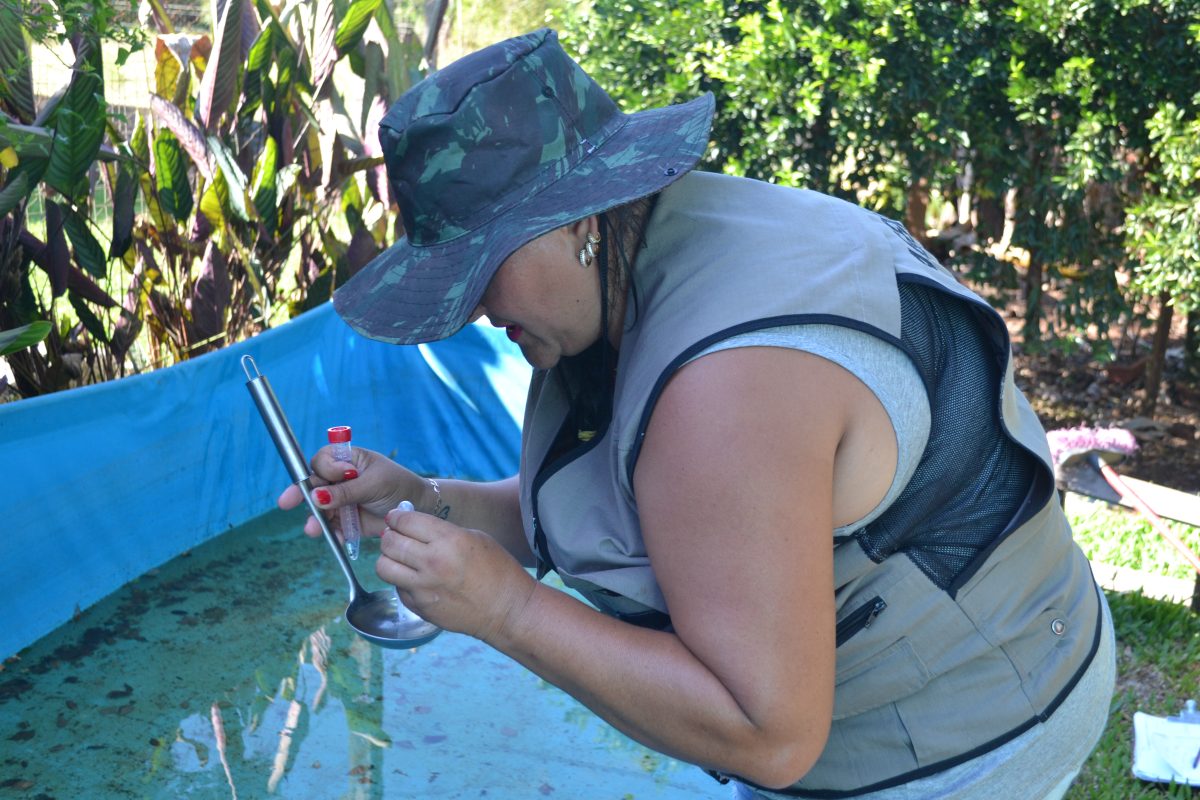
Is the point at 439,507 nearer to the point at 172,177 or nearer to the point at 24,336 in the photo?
the point at 24,336

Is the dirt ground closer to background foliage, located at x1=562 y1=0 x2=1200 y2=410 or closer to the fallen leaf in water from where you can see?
background foliage, located at x1=562 y1=0 x2=1200 y2=410

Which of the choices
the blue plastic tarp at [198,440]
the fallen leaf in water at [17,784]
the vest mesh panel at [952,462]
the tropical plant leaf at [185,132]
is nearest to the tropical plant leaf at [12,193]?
the blue plastic tarp at [198,440]

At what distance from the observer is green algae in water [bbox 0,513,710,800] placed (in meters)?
2.69

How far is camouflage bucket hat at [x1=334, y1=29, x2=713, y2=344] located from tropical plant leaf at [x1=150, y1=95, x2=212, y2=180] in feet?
10.2

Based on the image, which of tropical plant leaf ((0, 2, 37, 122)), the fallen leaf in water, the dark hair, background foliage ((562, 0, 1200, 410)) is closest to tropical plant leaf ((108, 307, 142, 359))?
tropical plant leaf ((0, 2, 37, 122))

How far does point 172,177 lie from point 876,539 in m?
3.45

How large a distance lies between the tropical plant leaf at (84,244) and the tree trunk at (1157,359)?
395 cm

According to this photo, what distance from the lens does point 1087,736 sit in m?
1.40

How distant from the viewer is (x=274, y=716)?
9.67 feet

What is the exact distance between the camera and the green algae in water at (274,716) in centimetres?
269

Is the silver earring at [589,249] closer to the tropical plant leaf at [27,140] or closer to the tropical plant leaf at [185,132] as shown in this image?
the tropical plant leaf at [27,140]

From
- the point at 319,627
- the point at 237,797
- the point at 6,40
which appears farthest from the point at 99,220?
the point at 237,797

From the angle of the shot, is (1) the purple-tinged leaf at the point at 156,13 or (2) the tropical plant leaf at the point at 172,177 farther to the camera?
(1) the purple-tinged leaf at the point at 156,13

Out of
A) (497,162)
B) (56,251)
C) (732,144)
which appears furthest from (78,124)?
(497,162)
